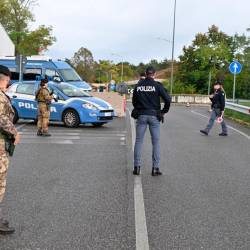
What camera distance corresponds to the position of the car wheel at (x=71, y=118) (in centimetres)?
1831

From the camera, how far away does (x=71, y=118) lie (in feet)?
60.4

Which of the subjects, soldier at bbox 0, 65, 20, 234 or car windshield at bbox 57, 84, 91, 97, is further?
car windshield at bbox 57, 84, 91, 97

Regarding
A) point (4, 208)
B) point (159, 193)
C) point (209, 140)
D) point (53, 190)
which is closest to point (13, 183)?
point (53, 190)

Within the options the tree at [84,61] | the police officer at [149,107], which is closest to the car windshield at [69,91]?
the police officer at [149,107]

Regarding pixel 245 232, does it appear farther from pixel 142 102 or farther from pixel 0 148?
pixel 142 102

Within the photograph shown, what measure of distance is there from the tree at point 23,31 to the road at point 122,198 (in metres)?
61.1

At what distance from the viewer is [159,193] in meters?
7.80

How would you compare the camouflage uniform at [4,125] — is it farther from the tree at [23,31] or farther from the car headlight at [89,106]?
the tree at [23,31]

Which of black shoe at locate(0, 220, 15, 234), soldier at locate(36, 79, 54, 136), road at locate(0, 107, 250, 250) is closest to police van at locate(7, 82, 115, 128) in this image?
soldier at locate(36, 79, 54, 136)

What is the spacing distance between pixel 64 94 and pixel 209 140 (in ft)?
18.8

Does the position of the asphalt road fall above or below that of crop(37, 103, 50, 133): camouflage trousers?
below

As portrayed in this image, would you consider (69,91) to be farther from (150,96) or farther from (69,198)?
(69,198)

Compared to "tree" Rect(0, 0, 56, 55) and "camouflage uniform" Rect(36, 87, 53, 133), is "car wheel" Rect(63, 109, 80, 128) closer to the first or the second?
"camouflage uniform" Rect(36, 87, 53, 133)

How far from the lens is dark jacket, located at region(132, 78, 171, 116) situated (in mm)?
9156
